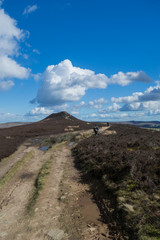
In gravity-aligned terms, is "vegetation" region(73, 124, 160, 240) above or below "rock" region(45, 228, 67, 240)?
above

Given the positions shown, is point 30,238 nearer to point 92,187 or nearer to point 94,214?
point 94,214

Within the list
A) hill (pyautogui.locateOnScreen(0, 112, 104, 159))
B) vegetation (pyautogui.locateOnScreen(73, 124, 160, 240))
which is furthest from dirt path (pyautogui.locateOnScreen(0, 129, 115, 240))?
hill (pyautogui.locateOnScreen(0, 112, 104, 159))

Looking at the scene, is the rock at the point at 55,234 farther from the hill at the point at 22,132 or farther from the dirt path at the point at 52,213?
the hill at the point at 22,132

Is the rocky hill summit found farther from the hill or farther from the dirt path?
the dirt path

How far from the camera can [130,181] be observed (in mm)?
9469

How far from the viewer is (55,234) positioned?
19.5ft

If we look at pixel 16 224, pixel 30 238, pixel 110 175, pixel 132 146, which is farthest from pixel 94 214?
pixel 132 146

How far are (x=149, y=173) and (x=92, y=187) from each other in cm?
364

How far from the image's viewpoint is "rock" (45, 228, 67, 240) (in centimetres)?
574

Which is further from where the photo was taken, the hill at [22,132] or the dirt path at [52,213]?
the hill at [22,132]

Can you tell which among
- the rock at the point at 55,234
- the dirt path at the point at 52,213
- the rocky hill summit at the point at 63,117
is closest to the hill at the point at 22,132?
the dirt path at the point at 52,213

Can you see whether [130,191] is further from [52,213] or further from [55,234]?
[55,234]

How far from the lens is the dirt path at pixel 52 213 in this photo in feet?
19.7

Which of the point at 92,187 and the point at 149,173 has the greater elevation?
the point at 149,173
